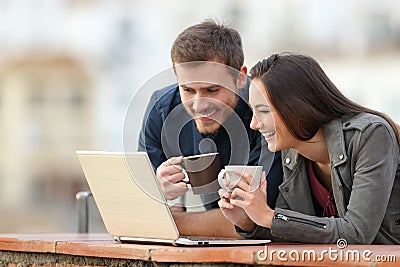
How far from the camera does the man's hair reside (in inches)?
147

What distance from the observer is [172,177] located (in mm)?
3316

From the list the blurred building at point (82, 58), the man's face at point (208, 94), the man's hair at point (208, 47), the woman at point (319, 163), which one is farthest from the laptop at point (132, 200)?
the blurred building at point (82, 58)

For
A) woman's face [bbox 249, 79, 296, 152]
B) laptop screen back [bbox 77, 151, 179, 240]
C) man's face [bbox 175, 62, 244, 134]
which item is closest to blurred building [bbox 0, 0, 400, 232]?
man's face [bbox 175, 62, 244, 134]

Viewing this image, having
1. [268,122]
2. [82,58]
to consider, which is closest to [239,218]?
[268,122]

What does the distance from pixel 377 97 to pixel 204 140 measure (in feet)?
57.1

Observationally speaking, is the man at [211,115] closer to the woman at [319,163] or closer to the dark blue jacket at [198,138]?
the dark blue jacket at [198,138]

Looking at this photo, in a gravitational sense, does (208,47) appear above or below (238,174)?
above

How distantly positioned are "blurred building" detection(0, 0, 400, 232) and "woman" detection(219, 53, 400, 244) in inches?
764

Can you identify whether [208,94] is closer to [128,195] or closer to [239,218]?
[239,218]

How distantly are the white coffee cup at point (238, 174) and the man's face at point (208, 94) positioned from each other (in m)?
0.55

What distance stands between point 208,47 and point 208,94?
180 millimetres

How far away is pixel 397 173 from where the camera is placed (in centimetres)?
337

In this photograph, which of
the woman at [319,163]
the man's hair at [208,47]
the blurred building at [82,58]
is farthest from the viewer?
the blurred building at [82,58]

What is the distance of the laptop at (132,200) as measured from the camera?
10.0 feet
